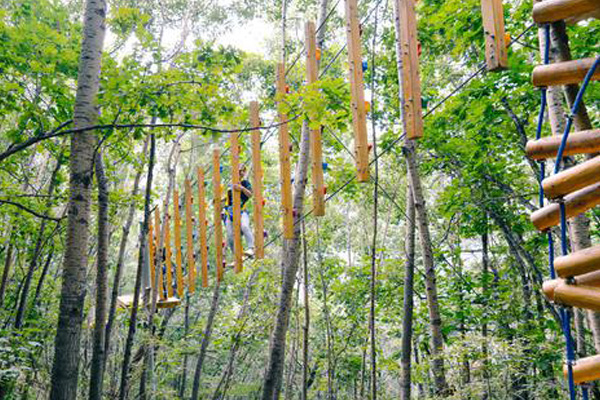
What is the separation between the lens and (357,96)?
308 centimetres

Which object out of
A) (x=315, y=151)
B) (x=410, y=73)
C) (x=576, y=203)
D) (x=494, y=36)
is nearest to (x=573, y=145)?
(x=576, y=203)

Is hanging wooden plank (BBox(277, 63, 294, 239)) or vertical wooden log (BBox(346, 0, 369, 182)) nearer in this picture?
vertical wooden log (BBox(346, 0, 369, 182))

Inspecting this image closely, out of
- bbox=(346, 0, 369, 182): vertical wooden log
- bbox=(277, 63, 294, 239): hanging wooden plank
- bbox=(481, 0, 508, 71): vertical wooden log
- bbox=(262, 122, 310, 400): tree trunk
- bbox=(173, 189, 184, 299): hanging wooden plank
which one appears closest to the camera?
bbox=(481, 0, 508, 71): vertical wooden log

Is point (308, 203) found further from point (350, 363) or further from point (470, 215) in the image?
point (350, 363)

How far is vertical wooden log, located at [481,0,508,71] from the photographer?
2275mm

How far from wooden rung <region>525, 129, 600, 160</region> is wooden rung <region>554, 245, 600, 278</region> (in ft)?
0.92

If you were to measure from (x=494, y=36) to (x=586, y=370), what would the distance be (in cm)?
175

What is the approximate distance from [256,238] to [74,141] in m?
1.84

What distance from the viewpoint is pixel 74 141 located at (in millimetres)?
2850

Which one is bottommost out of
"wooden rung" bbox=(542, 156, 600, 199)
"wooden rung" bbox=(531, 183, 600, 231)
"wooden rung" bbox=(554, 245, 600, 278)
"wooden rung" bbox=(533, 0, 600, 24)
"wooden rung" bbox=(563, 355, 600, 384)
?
"wooden rung" bbox=(563, 355, 600, 384)

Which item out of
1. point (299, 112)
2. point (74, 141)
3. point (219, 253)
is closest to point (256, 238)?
point (219, 253)

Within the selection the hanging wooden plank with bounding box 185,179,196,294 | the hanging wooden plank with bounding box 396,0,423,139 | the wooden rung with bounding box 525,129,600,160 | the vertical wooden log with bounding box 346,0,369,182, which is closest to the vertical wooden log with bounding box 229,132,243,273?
the hanging wooden plank with bounding box 185,179,196,294

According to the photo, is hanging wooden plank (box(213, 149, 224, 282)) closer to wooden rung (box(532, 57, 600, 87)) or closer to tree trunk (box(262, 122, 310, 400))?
tree trunk (box(262, 122, 310, 400))

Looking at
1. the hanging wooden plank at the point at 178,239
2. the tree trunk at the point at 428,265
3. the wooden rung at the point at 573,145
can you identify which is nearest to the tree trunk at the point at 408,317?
the tree trunk at the point at 428,265
